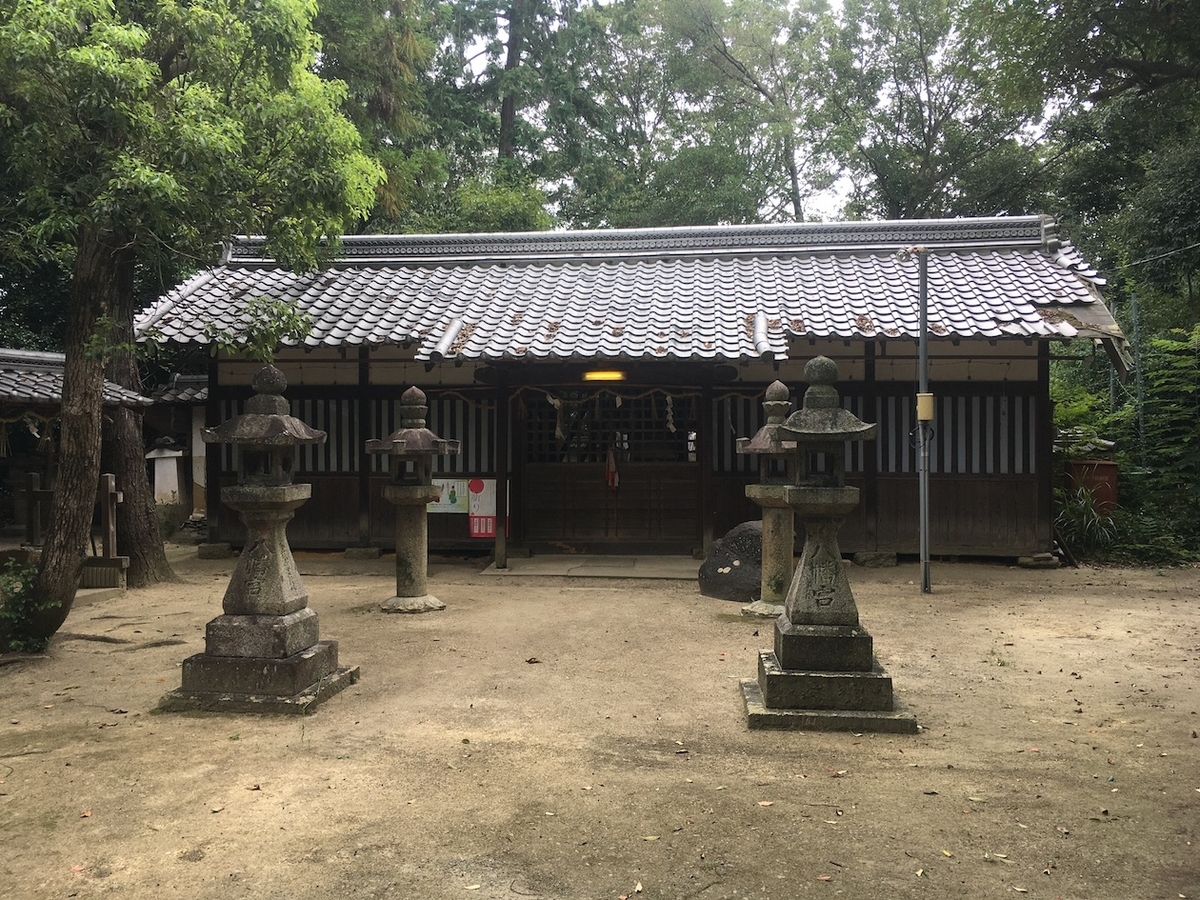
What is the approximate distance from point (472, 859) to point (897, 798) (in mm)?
2096

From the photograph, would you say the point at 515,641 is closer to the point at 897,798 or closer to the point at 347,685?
the point at 347,685

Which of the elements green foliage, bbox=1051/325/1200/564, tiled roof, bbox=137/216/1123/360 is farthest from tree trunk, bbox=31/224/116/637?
green foliage, bbox=1051/325/1200/564

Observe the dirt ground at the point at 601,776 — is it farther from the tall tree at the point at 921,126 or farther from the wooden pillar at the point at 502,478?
the tall tree at the point at 921,126

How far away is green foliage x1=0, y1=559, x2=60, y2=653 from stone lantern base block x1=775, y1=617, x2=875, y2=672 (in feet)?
19.9

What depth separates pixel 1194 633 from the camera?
7.68 m

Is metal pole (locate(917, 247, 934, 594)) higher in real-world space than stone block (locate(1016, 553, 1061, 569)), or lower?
higher

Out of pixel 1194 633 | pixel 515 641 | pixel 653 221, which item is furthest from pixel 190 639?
pixel 653 221

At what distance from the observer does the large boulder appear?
9.31m

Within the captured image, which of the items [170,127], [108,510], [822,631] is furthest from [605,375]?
[822,631]

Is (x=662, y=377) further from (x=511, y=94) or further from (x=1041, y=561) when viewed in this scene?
(x=511, y=94)

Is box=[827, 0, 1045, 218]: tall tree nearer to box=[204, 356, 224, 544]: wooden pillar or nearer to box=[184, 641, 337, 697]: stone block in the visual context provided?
box=[204, 356, 224, 544]: wooden pillar

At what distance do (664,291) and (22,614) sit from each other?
880 cm

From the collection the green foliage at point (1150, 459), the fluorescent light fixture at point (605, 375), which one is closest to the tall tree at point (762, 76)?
the green foliage at point (1150, 459)

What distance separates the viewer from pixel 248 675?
5.58 m
